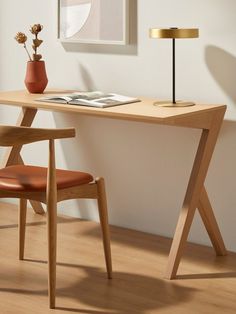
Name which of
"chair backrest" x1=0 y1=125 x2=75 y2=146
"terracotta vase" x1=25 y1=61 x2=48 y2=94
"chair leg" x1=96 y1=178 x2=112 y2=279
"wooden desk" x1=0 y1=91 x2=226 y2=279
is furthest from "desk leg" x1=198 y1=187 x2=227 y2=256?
"terracotta vase" x1=25 y1=61 x2=48 y2=94

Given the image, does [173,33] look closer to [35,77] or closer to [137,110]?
[137,110]

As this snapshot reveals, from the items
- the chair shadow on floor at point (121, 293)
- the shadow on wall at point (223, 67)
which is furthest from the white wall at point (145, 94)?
the chair shadow on floor at point (121, 293)

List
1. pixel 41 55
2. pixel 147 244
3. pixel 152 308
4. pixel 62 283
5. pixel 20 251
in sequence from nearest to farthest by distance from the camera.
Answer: pixel 152 308 < pixel 62 283 < pixel 20 251 < pixel 147 244 < pixel 41 55

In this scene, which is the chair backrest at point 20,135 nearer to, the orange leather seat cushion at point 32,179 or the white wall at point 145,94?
the orange leather seat cushion at point 32,179

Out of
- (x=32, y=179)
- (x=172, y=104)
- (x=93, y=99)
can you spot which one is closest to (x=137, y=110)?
(x=172, y=104)

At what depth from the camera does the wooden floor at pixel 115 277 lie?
9.86 ft

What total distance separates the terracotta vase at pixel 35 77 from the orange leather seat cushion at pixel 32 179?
2.43ft

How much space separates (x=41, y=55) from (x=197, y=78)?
2.96 ft

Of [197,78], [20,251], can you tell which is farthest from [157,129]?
[20,251]

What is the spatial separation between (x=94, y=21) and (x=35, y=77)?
1.32ft

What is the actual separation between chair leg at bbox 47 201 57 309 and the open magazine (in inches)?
25.0

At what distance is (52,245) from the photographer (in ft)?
9.82

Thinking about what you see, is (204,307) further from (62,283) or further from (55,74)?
(55,74)

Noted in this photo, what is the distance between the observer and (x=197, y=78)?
11.9ft
